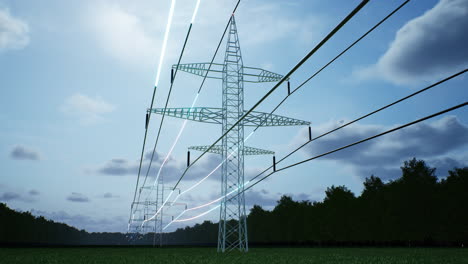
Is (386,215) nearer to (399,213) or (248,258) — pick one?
(399,213)

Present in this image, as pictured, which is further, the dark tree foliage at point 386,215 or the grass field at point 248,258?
the dark tree foliage at point 386,215

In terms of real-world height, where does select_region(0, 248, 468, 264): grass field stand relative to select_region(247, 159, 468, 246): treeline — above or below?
below

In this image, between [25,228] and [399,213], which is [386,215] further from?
[25,228]

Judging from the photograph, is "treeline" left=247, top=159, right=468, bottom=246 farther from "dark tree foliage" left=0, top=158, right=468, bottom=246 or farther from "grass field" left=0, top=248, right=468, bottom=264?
"grass field" left=0, top=248, right=468, bottom=264

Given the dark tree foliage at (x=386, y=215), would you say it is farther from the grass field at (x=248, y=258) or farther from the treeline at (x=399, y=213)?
the grass field at (x=248, y=258)

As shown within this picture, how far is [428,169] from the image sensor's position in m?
53.4

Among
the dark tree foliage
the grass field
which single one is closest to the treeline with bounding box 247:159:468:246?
the dark tree foliage

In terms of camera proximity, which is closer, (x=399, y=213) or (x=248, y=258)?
(x=248, y=258)

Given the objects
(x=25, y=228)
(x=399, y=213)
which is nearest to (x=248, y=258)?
(x=399, y=213)

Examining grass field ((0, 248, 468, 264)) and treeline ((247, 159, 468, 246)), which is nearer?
grass field ((0, 248, 468, 264))

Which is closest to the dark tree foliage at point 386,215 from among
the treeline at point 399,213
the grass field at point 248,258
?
the treeline at point 399,213

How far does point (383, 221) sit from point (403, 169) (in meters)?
7.52

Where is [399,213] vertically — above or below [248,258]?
above

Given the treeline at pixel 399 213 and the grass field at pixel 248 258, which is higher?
the treeline at pixel 399 213
